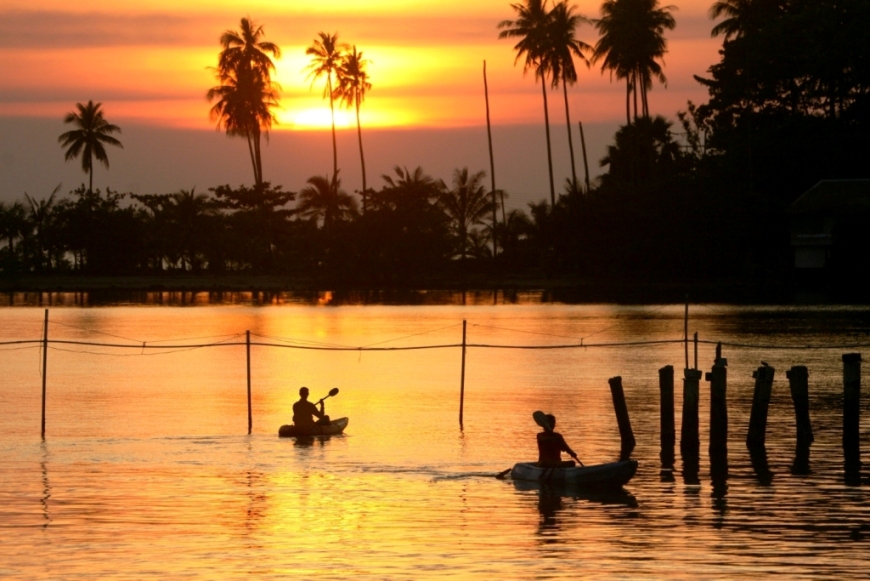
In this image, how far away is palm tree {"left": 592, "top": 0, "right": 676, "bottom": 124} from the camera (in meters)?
114

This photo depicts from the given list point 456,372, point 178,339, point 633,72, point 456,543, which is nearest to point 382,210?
point 633,72

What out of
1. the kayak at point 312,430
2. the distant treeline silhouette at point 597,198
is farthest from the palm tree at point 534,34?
the kayak at point 312,430

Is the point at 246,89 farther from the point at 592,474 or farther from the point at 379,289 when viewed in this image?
the point at 592,474

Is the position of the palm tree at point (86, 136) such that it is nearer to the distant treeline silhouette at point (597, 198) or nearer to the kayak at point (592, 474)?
the distant treeline silhouette at point (597, 198)

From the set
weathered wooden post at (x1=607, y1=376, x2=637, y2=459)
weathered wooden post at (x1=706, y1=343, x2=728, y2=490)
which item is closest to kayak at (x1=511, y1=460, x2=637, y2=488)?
weathered wooden post at (x1=706, y1=343, x2=728, y2=490)

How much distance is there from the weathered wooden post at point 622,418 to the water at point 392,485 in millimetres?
315

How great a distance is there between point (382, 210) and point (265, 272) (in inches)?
544

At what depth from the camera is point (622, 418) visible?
32656 mm

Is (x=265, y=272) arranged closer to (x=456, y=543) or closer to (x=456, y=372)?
(x=456, y=372)

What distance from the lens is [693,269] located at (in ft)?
345

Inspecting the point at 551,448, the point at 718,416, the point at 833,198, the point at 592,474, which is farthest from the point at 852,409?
the point at 833,198

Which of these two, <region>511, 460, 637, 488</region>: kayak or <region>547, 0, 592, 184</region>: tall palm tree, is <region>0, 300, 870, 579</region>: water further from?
<region>547, 0, 592, 184</region>: tall palm tree

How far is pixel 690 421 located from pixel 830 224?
228 ft

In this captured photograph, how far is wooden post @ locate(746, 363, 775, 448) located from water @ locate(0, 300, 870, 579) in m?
0.52
